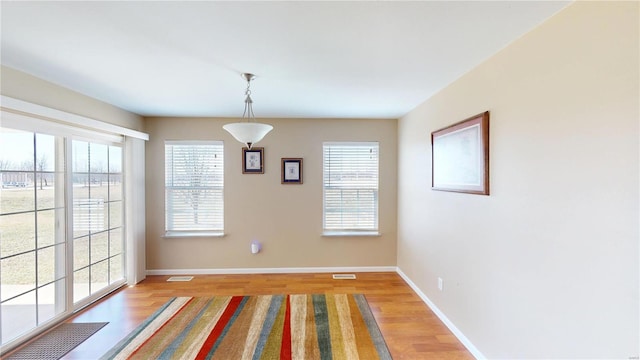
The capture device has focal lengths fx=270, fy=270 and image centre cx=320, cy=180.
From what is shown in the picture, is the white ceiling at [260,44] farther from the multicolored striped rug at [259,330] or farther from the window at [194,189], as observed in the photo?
the multicolored striped rug at [259,330]

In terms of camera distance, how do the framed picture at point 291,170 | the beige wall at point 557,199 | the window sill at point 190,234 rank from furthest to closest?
the framed picture at point 291,170 < the window sill at point 190,234 < the beige wall at point 557,199

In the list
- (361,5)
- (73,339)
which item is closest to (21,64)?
(73,339)

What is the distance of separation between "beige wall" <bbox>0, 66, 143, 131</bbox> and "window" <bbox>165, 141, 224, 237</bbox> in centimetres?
85

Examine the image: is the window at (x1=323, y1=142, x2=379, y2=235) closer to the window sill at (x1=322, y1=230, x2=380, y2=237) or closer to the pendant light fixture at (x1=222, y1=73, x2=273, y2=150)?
the window sill at (x1=322, y1=230, x2=380, y2=237)

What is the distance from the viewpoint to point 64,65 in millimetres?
2238

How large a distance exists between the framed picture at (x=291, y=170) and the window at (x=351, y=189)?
0.43m

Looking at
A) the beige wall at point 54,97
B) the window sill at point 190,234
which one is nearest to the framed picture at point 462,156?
the window sill at point 190,234

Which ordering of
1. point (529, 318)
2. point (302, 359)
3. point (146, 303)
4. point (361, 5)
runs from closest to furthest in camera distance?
1. point (361, 5)
2. point (529, 318)
3. point (302, 359)
4. point (146, 303)

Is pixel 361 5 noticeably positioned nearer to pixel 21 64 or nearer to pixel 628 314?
pixel 628 314

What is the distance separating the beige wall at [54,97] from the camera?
226 cm

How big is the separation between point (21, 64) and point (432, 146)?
385 centimetres

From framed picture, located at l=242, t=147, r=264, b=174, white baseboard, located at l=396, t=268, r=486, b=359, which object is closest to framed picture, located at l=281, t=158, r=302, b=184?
framed picture, located at l=242, t=147, r=264, b=174

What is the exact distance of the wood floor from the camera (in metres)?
2.38

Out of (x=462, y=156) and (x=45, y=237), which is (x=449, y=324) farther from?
(x=45, y=237)
